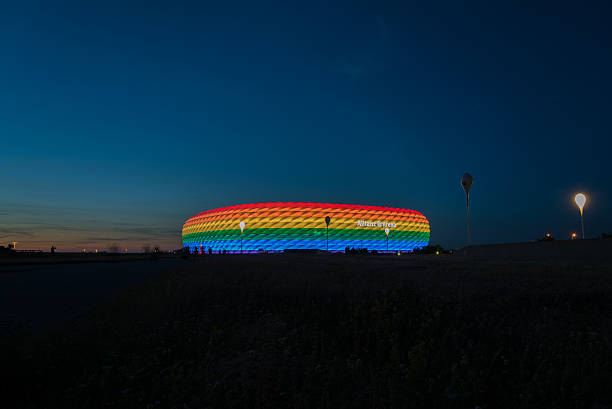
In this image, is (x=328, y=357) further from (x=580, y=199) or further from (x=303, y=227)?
(x=303, y=227)

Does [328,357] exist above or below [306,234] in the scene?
below

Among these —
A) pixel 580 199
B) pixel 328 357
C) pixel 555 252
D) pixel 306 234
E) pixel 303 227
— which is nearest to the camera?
pixel 328 357

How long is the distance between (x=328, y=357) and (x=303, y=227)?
287ft

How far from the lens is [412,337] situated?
397 cm

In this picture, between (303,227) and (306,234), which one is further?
(303,227)

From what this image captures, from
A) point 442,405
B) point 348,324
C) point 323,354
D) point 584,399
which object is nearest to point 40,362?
point 323,354

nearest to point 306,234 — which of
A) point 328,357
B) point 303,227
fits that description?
point 303,227

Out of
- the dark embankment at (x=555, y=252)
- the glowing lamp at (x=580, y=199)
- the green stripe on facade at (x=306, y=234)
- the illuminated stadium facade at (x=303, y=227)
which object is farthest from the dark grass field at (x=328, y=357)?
the green stripe on facade at (x=306, y=234)

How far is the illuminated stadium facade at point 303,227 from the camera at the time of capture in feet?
299

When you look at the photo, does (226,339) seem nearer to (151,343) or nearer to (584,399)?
(151,343)

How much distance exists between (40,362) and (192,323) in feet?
5.61

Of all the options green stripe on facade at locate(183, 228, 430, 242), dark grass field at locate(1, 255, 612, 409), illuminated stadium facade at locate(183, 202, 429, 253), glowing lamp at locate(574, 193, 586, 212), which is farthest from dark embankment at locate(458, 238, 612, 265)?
green stripe on facade at locate(183, 228, 430, 242)

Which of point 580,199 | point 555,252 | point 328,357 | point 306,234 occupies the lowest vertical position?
point 328,357

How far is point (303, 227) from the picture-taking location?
91.2m
